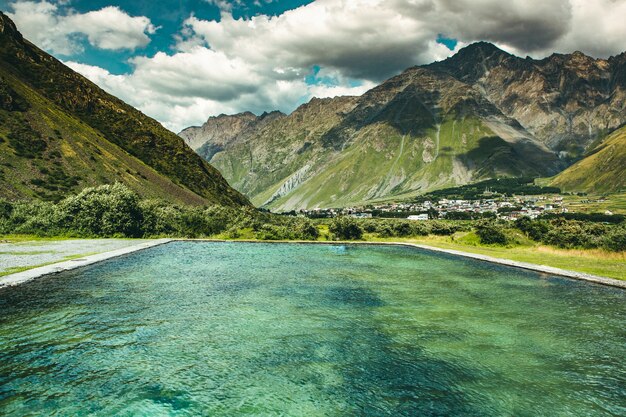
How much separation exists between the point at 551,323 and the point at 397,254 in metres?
31.3

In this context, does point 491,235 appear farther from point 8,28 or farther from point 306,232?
point 8,28

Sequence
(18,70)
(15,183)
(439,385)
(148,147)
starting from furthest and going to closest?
(148,147)
(18,70)
(15,183)
(439,385)

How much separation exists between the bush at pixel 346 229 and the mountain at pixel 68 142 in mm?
81145

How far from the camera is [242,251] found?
5247 cm

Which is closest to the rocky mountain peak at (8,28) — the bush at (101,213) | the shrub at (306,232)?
the bush at (101,213)

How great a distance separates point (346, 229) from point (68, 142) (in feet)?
377

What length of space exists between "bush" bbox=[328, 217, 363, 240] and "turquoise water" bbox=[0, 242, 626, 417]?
134 feet

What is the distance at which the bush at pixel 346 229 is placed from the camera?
71875mm

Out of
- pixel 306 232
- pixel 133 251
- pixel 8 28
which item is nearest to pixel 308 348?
pixel 133 251

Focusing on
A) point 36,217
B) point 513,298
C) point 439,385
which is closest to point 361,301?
point 513,298

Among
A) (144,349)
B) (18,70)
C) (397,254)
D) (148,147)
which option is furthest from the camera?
(148,147)

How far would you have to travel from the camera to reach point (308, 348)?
640 inches

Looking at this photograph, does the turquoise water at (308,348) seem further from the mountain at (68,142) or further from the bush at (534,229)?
the mountain at (68,142)

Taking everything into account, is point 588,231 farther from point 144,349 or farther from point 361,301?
point 144,349
